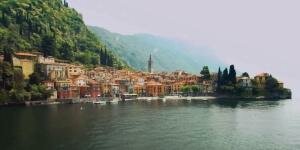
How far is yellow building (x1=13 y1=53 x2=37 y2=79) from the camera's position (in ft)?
407

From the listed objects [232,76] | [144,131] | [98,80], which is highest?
[232,76]

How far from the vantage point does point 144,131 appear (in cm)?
6731

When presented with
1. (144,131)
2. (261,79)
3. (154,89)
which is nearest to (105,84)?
(154,89)

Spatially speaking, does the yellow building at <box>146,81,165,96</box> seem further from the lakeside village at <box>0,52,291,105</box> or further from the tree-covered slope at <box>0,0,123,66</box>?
the tree-covered slope at <box>0,0,123,66</box>

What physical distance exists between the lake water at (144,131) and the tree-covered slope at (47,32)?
2435 inches

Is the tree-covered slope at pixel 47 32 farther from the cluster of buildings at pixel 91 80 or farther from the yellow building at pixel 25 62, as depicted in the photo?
the cluster of buildings at pixel 91 80

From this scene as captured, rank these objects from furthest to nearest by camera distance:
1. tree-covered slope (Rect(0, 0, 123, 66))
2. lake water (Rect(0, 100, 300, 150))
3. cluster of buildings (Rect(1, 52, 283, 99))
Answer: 1. tree-covered slope (Rect(0, 0, 123, 66))
2. cluster of buildings (Rect(1, 52, 283, 99))
3. lake water (Rect(0, 100, 300, 150))

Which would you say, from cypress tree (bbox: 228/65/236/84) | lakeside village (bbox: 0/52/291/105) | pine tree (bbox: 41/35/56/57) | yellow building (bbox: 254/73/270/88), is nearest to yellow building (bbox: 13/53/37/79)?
lakeside village (bbox: 0/52/291/105)

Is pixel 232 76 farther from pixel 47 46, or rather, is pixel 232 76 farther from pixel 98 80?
pixel 47 46

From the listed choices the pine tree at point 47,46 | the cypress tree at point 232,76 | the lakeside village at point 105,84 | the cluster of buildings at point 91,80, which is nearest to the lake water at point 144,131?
the lakeside village at point 105,84

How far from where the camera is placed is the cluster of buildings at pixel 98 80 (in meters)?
130

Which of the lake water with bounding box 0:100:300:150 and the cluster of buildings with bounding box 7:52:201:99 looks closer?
the lake water with bounding box 0:100:300:150

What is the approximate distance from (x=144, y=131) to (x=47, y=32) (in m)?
109

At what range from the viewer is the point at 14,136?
58969mm
